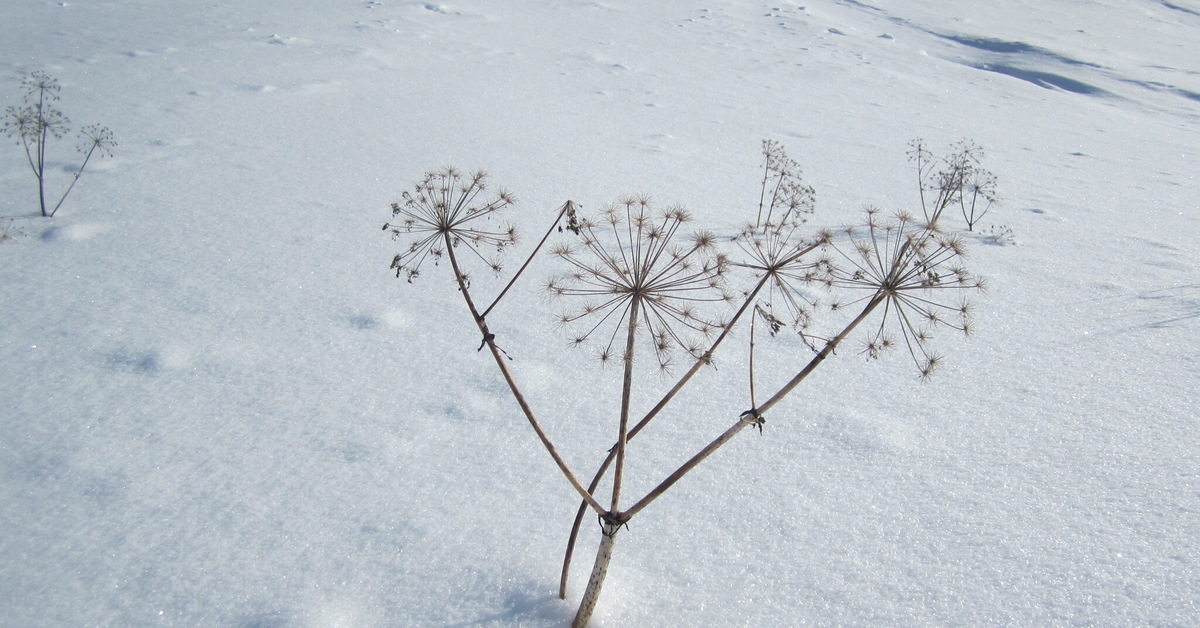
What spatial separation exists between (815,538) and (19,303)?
3.17 m

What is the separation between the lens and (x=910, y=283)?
1.38m

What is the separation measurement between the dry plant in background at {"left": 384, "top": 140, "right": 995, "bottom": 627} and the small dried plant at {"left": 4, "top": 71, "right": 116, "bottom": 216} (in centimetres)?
174

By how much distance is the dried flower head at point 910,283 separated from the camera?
4.39ft

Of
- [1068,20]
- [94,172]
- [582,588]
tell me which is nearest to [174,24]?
[94,172]

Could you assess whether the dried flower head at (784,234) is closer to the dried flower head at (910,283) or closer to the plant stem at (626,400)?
the dried flower head at (910,283)

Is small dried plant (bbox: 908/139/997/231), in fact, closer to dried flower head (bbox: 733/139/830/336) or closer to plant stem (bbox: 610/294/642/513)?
dried flower head (bbox: 733/139/830/336)

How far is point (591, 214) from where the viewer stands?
13.8 feet

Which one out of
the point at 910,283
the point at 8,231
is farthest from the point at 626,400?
the point at 8,231

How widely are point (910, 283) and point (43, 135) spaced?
4813mm

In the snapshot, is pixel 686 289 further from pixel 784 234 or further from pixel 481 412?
pixel 784 234

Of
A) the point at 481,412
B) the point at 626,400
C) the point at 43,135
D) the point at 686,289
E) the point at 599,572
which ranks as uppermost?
the point at 686,289

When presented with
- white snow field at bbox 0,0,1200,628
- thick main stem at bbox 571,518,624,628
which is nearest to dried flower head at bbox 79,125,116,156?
white snow field at bbox 0,0,1200,628

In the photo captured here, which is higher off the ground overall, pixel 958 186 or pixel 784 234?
pixel 958 186

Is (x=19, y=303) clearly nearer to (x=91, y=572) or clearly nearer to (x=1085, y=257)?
(x=91, y=572)
